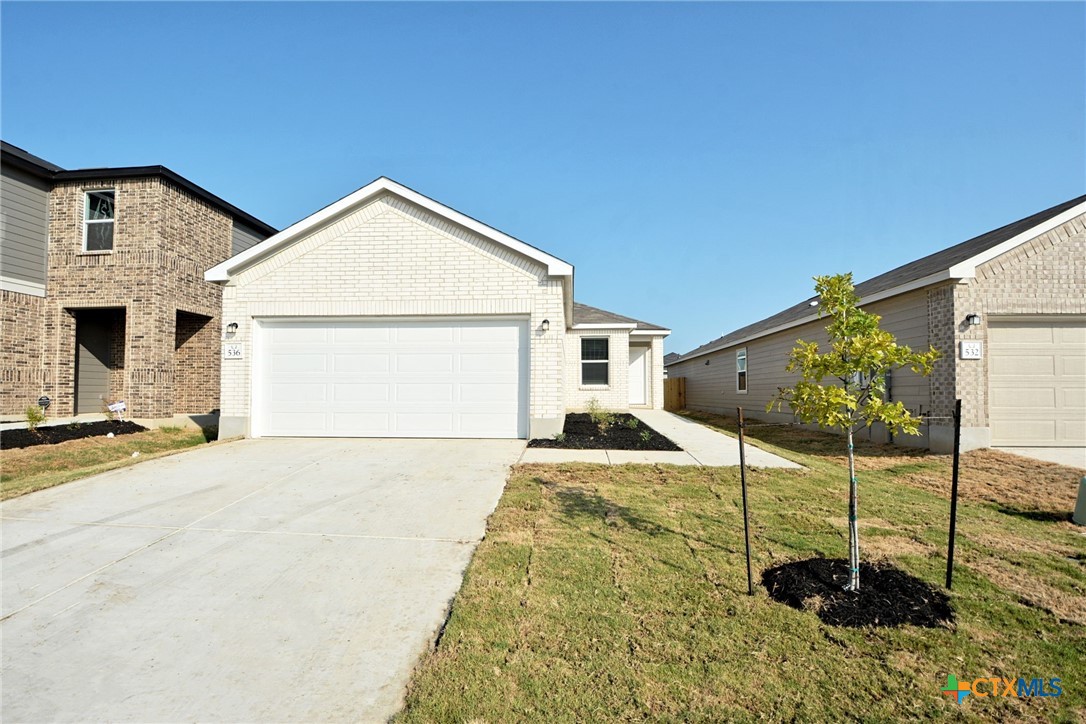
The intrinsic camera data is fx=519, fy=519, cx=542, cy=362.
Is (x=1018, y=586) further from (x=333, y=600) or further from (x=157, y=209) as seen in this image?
(x=157, y=209)

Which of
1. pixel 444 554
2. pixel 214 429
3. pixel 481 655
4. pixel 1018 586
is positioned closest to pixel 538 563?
pixel 444 554

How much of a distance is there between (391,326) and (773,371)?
41.6 feet

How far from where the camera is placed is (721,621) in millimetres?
3262

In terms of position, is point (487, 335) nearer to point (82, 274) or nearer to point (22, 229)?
point (82, 274)

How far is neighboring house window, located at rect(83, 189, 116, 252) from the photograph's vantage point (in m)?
13.2

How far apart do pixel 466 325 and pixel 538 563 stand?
6799mm

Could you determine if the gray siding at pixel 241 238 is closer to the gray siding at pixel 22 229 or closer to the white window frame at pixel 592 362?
the gray siding at pixel 22 229

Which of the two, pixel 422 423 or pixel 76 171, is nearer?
pixel 422 423

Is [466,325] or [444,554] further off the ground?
[466,325]

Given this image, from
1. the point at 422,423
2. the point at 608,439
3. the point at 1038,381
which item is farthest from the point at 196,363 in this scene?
the point at 1038,381

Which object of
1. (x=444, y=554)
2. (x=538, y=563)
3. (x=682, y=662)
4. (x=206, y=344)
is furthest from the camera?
(x=206, y=344)

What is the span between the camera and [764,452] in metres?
9.34

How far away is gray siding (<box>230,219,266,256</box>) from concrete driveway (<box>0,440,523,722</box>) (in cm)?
1110

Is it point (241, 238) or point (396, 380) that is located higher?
point (241, 238)
